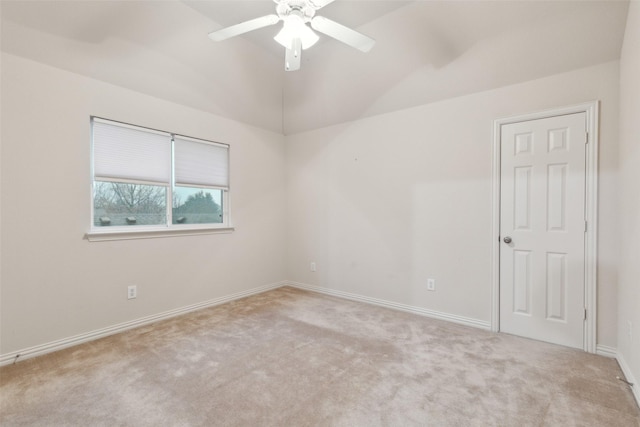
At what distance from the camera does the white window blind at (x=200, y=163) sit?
11.2 feet

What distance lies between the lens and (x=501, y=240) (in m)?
2.89

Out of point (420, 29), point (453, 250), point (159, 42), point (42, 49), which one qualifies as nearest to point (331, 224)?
point (453, 250)

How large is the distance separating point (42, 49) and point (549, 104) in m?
4.29

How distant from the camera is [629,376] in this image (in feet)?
6.59

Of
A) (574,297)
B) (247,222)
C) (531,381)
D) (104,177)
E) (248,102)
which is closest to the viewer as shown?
(531,381)

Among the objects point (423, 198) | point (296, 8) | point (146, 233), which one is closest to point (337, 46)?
point (296, 8)

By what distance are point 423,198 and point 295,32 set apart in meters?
2.20

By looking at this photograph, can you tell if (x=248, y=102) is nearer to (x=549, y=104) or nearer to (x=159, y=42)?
(x=159, y=42)

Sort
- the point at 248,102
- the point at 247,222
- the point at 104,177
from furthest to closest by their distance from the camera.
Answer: the point at 247,222, the point at 248,102, the point at 104,177

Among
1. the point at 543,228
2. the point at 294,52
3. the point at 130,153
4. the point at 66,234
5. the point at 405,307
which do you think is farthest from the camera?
the point at 405,307

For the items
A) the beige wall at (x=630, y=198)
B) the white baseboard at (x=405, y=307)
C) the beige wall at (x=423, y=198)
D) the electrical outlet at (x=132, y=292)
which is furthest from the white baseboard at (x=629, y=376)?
the electrical outlet at (x=132, y=292)

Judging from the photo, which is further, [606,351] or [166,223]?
[166,223]

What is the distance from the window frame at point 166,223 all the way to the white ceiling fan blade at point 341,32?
213 cm

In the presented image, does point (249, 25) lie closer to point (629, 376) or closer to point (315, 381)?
point (315, 381)
